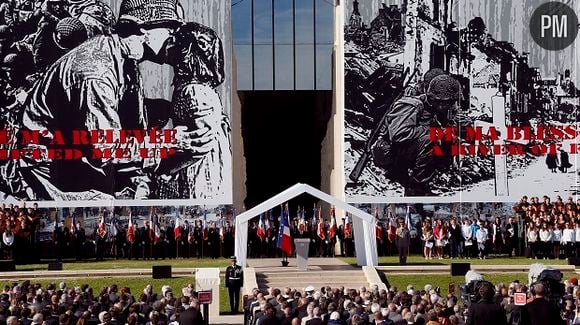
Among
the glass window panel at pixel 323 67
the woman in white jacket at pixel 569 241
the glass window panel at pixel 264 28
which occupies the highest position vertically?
the glass window panel at pixel 264 28

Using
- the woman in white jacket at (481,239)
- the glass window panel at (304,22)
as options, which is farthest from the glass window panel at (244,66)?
the woman in white jacket at (481,239)

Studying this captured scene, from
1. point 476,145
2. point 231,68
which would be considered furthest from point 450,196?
point 231,68

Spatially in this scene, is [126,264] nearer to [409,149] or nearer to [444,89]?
[409,149]

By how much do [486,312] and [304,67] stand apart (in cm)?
3219

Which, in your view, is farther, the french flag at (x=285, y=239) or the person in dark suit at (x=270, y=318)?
the french flag at (x=285, y=239)

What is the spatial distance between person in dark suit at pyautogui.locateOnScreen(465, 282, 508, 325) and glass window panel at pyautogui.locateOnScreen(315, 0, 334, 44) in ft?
105

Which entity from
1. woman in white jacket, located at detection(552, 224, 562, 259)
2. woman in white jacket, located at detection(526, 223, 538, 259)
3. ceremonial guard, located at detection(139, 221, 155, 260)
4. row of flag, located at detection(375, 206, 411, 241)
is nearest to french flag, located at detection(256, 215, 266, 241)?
row of flag, located at detection(375, 206, 411, 241)

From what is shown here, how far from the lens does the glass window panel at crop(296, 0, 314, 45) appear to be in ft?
148

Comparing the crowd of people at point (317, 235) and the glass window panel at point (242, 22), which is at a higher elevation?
the glass window panel at point (242, 22)

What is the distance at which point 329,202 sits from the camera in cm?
3353

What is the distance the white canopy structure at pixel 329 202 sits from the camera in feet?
106

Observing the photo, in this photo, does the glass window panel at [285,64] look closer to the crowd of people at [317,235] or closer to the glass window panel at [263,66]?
the glass window panel at [263,66]

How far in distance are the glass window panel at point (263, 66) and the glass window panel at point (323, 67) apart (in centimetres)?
195

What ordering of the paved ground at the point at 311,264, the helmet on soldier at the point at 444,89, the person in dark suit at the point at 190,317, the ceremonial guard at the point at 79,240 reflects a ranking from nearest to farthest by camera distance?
the person in dark suit at the point at 190,317, the paved ground at the point at 311,264, the ceremonial guard at the point at 79,240, the helmet on soldier at the point at 444,89
